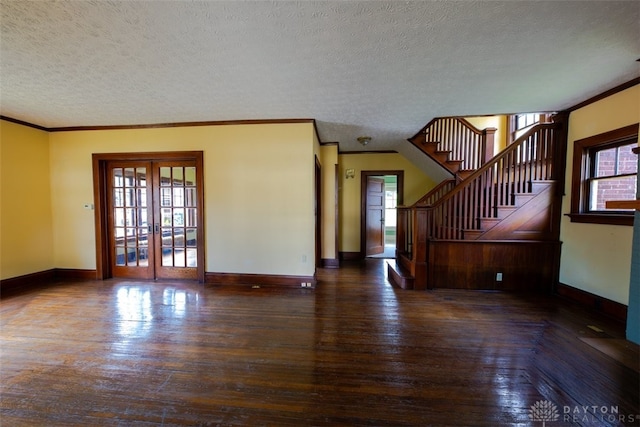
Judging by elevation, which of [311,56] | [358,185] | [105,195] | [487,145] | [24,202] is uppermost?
[311,56]

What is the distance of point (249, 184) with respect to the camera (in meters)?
3.97

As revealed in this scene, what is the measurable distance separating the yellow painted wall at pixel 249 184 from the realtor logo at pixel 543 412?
278 centimetres

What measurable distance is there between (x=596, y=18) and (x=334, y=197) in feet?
12.9

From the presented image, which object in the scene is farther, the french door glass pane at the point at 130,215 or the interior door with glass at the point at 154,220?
the french door glass pane at the point at 130,215

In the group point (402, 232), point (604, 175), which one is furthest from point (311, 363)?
point (604, 175)

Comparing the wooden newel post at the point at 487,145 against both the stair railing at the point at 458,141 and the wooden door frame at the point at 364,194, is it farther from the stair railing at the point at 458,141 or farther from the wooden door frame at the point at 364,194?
the wooden door frame at the point at 364,194

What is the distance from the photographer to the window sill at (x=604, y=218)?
278 cm

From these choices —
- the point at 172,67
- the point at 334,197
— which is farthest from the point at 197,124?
the point at 334,197

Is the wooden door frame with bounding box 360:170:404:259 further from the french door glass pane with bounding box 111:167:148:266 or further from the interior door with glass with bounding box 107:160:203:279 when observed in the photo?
→ the french door glass pane with bounding box 111:167:148:266

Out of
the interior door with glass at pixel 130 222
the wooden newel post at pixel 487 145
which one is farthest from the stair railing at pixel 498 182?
the interior door with glass at pixel 130 222

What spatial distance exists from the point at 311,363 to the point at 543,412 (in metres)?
1.52

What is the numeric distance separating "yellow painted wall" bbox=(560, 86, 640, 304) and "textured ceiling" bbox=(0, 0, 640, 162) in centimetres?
28

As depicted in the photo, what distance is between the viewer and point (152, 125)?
13.3 ft

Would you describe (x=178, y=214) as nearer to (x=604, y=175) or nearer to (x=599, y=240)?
(x=599, y=240)
